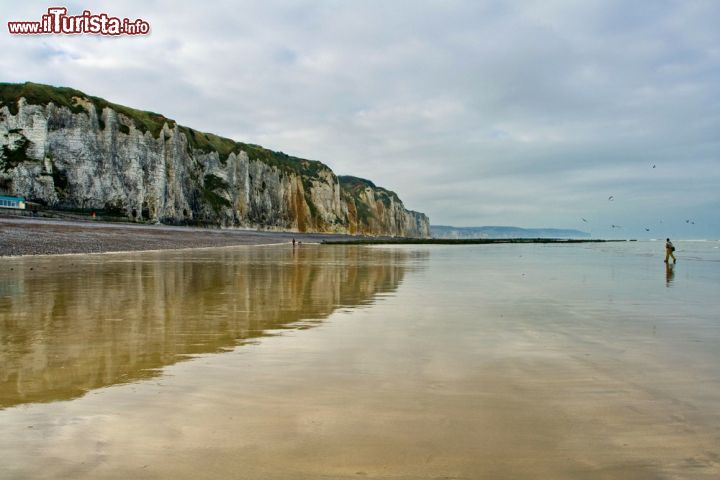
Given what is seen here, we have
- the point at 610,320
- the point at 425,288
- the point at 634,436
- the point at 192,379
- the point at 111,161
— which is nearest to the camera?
the point at 634,436

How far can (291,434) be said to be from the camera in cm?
417

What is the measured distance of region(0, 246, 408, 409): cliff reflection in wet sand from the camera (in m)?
6.12

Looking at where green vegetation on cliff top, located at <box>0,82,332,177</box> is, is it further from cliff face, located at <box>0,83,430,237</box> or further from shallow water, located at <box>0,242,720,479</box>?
shallow water, located at <box>0,242,720,479</box>

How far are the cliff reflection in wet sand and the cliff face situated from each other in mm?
74042

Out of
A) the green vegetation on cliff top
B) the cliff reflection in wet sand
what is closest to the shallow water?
the cliff reflection in wet sand

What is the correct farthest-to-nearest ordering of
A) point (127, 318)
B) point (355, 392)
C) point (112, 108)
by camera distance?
point (112, 108) → point (127, 318) → point (355, 392)

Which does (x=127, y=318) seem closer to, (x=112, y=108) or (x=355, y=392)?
(x=355, y=392)

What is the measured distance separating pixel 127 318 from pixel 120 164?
94182 mm

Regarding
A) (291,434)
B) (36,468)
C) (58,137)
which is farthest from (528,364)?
(58,137)

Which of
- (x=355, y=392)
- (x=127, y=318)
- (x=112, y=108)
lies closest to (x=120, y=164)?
(x=112, y=108)

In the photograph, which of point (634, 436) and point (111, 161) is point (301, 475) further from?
point (111, 161)

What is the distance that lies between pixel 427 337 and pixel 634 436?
455cm

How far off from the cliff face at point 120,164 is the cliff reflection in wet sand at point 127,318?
2915 inches

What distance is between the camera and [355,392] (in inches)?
211
